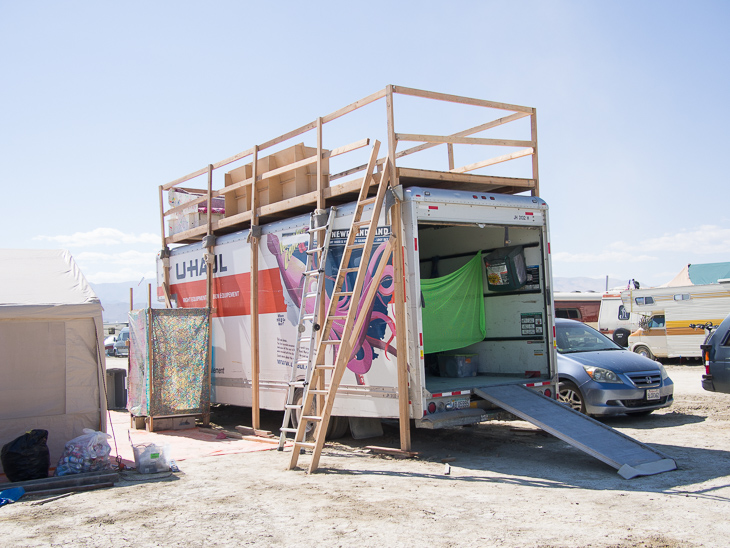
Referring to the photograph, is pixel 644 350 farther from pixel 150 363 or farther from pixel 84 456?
pixel 84 456

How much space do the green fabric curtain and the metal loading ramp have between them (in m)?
1.28

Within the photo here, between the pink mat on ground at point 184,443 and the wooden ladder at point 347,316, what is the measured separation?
1582 mm

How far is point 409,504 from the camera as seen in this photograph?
19.2 ft

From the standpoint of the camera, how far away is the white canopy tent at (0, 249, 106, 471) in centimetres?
767

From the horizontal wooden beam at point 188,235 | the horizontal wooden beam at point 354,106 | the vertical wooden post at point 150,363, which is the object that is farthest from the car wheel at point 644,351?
the vertical wooden post at point 150,363

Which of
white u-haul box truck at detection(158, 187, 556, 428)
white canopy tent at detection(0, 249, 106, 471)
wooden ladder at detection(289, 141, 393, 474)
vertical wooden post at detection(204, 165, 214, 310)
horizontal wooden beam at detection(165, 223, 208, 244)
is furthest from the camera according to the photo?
horizontal wooden beam at detection(165, 223, 208, 244)

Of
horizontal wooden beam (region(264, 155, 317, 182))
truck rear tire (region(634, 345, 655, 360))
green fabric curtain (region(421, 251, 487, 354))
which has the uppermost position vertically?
horizontal wooden beam (region(264, 155, 317, 182))

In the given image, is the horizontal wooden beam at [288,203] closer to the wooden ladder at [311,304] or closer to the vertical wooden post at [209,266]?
the wooden ladder at [311,304]

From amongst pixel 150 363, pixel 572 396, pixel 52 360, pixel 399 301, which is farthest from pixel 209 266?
pixel 572 396

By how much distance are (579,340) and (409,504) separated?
6134 mm

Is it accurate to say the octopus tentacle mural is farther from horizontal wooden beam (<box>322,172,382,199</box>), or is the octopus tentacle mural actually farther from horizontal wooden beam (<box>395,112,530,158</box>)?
horizontal wooden beam (<box>395,112,530,158</box>)

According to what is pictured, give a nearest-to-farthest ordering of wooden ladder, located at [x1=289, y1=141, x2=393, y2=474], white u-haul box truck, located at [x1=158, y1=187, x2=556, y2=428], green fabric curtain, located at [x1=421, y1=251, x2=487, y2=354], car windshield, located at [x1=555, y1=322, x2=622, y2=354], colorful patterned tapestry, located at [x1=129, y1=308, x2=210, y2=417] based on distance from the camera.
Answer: wooden ladder, located at [x1=289, y1=141, x2=393, y2=474], white u-haul box truck, located at [x1=158, y1=187, x2=556, y2=428], green fabric curtain, located at [x1=421, y1=251, x2=487, y2=354], colorful patterned tapestry, located at [x1=129, y1=308, x2=210, y2=417], car windshield, located at [x1=555, y1=322, x2=622, y2=354]

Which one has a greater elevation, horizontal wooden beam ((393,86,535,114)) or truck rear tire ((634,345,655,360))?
horizontal wooden beam ((393,86,535,114))

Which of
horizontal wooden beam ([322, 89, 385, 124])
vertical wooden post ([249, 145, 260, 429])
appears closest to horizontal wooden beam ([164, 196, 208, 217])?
vertical wooden post ([249, 145, 260, 429])
